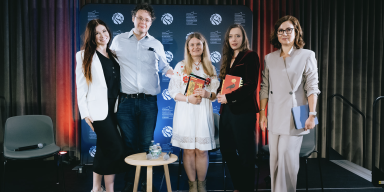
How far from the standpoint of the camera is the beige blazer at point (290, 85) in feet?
6.77

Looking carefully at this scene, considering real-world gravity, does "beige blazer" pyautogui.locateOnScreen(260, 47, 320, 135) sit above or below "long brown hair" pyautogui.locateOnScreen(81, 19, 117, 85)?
below

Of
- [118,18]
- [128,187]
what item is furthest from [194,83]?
[118,18]

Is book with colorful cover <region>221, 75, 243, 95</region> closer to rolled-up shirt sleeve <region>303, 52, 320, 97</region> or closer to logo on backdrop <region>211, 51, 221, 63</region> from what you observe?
rolled-up shirt sleeve <region>303, 52, 320, 97</region>

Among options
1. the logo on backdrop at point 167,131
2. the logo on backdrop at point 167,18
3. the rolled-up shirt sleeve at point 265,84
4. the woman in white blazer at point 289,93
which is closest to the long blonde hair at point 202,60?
the rolled-up shirt sleeve at point 265,84

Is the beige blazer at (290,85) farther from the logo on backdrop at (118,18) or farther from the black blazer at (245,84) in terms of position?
the logo on backdrop at (118,18)

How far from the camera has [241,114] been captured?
221 centimetres

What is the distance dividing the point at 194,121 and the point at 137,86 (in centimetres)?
77

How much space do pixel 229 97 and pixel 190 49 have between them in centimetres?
72

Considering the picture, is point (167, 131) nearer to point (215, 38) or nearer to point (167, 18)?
point (215, 38)

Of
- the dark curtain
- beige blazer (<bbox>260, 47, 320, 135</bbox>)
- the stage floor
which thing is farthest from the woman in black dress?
the dark curtain

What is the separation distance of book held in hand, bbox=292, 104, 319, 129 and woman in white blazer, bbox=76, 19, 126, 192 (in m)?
1.72

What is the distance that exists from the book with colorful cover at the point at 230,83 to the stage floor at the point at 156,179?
1.47 m

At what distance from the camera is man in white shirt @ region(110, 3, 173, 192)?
2543 mm

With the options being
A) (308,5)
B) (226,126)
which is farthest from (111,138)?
(308,5)
